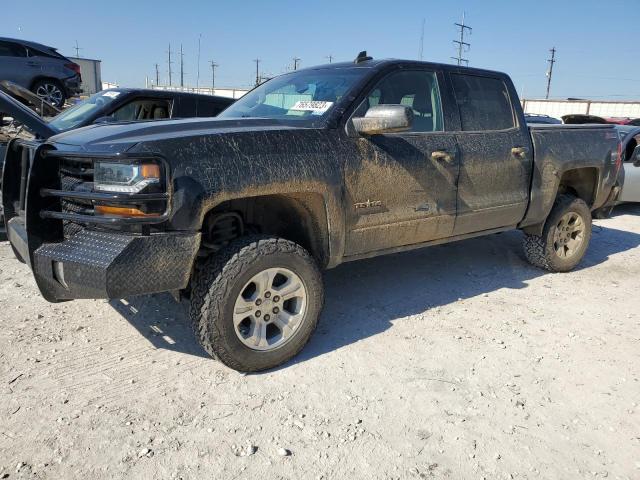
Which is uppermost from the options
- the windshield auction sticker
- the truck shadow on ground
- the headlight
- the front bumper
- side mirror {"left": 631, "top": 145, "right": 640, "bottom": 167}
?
the windshield auction sticker

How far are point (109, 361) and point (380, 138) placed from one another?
228 centimetres

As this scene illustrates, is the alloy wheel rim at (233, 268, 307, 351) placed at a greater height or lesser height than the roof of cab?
lesser

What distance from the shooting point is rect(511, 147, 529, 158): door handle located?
4.45 metres

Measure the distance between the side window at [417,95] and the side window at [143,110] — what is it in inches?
146

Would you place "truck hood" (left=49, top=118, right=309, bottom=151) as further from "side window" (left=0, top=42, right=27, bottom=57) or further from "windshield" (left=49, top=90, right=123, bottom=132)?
"side window" (left=0, top=42, right=27, bottom=57)

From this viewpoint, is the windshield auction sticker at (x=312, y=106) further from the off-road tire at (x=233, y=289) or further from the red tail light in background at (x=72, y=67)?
the red tail light in background at (x=72, y=67)

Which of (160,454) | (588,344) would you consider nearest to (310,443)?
(160,454)

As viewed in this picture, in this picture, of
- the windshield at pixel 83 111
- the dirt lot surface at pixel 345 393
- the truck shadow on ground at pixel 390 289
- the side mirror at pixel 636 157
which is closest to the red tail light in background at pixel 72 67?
the windshield at pixel 83 111

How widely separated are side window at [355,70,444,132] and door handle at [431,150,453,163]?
0.21 meters

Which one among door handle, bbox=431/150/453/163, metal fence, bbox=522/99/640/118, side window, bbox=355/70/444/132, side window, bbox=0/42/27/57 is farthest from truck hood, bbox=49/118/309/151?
metal fence, bbox=522/99/640/118

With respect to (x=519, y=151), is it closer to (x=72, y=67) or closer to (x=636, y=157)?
(x=636, y=157)

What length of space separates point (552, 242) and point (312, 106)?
118 inches

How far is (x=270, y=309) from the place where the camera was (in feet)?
10.2

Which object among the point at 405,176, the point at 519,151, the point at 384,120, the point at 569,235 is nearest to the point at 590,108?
the point at 569,235
